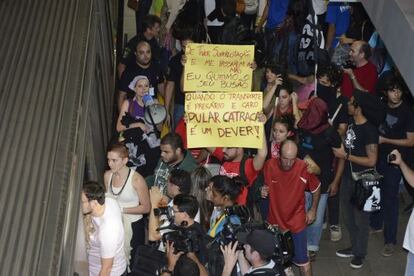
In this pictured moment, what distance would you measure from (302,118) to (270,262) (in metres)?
2.32

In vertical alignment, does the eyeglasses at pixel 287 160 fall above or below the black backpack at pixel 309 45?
below

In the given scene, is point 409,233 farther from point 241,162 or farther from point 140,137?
point 140,137

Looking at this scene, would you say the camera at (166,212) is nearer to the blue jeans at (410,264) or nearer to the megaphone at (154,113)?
the megaphone at (154,113)

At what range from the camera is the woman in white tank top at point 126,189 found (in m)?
6.94

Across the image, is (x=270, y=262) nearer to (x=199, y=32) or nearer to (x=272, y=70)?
(x=272, y=70)

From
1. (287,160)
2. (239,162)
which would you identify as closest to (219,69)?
(239,162)

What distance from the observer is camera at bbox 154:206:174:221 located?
6500 millimetres

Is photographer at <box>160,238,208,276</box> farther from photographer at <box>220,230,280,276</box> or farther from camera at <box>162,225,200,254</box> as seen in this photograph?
photographer at <box>220,230,280,276</box>

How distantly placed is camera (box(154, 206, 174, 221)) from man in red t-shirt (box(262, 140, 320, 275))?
1200mm

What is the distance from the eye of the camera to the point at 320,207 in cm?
787

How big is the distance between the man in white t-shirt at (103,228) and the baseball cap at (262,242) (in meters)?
1.01

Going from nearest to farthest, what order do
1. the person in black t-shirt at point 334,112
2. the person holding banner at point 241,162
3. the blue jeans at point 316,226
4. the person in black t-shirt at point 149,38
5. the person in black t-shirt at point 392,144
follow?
the person holding banner at point 241,162, the blue jeans at point 316,226, the person in black t-shirt at point 392,144, the person in black t-shirt at point 334,112, the person in black t-shirt at point 149,38

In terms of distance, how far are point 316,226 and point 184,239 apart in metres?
2.21

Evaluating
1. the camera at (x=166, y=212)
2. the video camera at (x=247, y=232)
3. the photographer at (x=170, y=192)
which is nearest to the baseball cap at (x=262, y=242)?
the video camera at (x=247, y=232)
